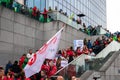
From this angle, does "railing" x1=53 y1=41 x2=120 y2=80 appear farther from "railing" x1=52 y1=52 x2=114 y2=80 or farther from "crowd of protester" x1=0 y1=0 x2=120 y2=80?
"crowd of protester" x1=0 y1=0 x2=120 y2=80

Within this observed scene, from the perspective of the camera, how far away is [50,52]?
38.7 feet

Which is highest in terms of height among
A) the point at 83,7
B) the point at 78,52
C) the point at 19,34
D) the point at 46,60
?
the point at 83,7

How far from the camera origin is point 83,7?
178 ft

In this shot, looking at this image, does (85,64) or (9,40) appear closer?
(85,64)

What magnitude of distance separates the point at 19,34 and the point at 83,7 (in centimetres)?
3141

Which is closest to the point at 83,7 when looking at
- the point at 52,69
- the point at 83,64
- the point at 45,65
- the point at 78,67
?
the point at 83,64

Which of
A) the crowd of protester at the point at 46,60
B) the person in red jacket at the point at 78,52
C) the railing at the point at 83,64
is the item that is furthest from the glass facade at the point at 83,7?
the railing at the point at 83,64

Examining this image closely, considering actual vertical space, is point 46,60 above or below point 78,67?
above

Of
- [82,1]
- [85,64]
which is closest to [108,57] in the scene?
[85,64]

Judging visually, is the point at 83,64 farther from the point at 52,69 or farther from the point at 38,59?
the point at 38,59

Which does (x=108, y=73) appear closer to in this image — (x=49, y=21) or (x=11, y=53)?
(x=11, y=53)

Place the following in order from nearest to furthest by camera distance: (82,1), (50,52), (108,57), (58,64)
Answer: (50,52) < (58,64) < (108,57) < (82,1)

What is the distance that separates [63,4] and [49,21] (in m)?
16.1

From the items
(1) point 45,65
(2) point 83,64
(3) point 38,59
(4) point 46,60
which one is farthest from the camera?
(2) point 83,64
